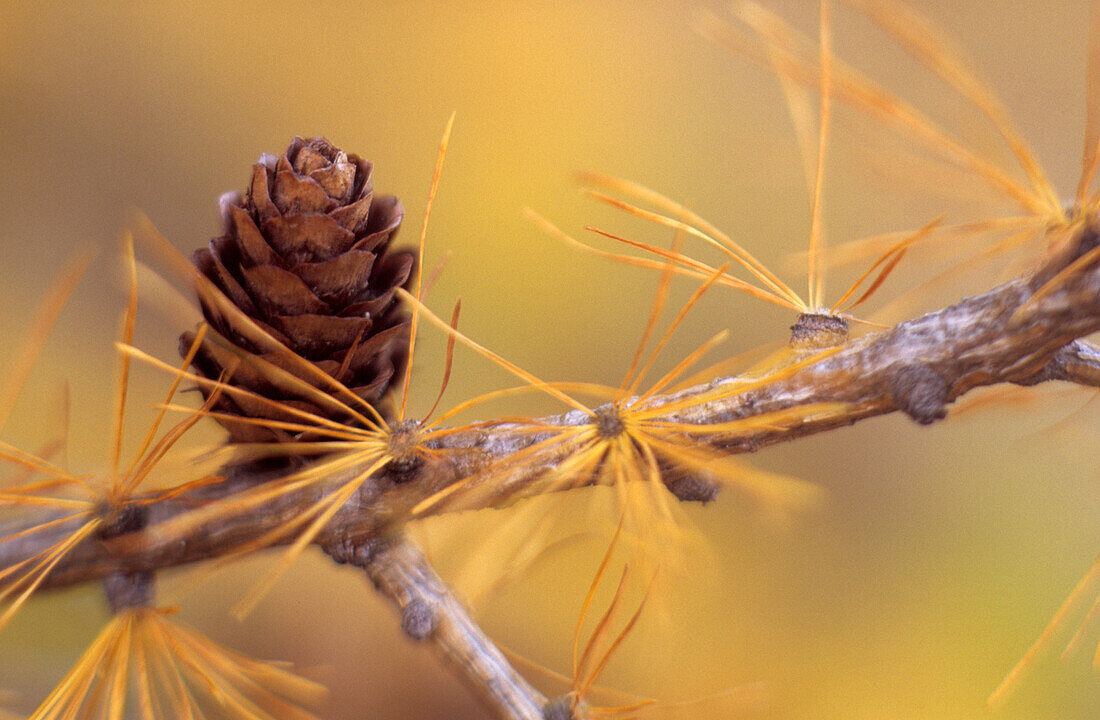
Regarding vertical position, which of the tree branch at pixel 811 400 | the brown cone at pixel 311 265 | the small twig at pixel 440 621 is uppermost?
the brown cone at pixel 311 265

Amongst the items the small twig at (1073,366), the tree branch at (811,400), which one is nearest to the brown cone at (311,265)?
the tree branch at (811,400)

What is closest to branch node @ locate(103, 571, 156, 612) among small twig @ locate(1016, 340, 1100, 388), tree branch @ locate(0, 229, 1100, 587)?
tree branch @ locate(0, 229, 1100, 587)

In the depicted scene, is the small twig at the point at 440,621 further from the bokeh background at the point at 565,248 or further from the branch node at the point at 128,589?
the bokeh background at the point at 565,248

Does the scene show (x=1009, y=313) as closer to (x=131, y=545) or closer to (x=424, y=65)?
(x=131, y=545)

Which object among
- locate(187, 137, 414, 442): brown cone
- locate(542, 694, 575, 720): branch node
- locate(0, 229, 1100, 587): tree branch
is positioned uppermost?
locate(187, 137, 414, 442): brown cone

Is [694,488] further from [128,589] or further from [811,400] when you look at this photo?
[128,589]

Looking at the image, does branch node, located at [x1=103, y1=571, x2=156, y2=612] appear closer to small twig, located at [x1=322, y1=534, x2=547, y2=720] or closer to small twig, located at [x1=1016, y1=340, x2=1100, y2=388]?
small twig, located at [x1=322, y1=534, x2=547, y2=720]
